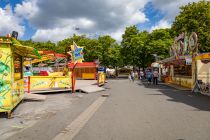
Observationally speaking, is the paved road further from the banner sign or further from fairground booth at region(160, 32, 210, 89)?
fairground booth at region(160, 32, 210, 89)

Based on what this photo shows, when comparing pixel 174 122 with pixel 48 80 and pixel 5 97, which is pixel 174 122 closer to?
pixel 5 97

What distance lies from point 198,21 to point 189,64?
62.6 ft

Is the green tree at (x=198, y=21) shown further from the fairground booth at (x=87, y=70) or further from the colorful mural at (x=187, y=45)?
the fairground booth at (x=87, y=70)

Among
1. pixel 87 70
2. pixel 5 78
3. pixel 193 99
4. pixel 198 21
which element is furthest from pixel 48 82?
pixel 198 21

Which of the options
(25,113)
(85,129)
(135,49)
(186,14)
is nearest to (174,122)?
(85,129)

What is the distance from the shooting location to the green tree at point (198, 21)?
125ft

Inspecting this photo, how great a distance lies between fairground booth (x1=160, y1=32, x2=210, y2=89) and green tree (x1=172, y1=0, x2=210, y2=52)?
26.7 feet

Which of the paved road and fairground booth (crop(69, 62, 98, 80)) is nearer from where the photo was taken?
the paved road

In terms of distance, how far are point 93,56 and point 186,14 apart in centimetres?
2475

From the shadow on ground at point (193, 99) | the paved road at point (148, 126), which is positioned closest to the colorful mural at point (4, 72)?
the paved road at point (148, 126)

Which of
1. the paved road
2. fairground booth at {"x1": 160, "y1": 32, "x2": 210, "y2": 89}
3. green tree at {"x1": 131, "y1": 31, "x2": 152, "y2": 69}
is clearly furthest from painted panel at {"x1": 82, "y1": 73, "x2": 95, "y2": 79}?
the paved road

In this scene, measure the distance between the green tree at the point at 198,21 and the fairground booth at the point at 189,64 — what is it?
26.7 feet

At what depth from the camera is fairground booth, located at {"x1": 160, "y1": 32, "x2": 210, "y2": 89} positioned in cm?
2064

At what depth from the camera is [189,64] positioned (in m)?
22.8
